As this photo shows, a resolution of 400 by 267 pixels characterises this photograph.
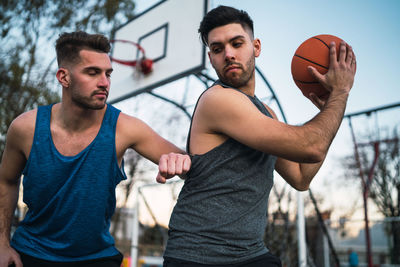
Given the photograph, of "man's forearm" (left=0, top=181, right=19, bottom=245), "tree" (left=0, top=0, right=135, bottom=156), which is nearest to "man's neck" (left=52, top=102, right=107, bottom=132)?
"man's forearm" (left=0, top=181, right=19, bottom=245)

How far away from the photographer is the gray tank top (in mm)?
1380

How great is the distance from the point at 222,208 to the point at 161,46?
4380 millimetres

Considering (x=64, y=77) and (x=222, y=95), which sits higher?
(x=64, y=77)

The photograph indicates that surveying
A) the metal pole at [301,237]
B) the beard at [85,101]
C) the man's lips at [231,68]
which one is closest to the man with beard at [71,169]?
the beard at [85,101]

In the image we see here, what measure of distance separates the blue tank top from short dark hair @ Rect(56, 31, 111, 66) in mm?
619

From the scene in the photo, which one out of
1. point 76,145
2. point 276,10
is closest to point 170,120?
point 276,10

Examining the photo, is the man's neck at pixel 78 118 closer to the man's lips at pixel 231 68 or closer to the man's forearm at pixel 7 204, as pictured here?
the man's forearm at pixel 7 204

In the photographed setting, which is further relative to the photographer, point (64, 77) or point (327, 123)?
point (64, 77)

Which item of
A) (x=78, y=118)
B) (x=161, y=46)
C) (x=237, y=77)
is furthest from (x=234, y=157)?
(x=161, y=46)

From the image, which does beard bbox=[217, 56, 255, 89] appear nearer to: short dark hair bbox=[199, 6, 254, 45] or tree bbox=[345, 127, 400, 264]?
short dark hair bbox=[199, 6, 254, 45]

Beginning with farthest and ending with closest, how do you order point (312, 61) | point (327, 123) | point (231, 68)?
point (312, 61) → point (231, 68) → point (327, 123)

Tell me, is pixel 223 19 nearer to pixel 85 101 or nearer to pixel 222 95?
pixel 222 95

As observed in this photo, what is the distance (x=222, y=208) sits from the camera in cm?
142

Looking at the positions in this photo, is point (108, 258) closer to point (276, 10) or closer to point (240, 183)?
point (240, 183)
